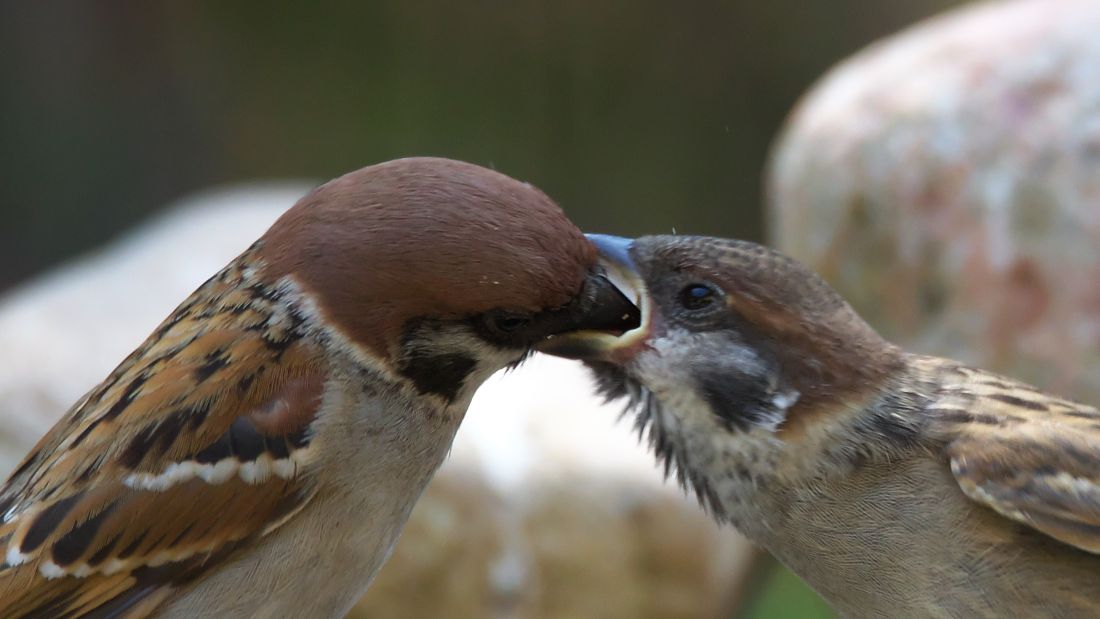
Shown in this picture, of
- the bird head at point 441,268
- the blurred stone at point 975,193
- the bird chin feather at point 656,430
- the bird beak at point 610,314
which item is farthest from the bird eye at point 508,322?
the blurred stone at point 975,193

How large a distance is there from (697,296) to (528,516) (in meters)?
1.99

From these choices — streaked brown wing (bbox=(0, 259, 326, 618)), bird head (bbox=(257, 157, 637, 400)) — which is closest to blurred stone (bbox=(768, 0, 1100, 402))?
bird head (bbox=(257, 157, 637, 400))

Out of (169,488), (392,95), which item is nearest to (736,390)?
(169,488)

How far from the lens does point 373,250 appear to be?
7.30ft

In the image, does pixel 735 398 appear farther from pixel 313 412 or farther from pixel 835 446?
pixel 313 412

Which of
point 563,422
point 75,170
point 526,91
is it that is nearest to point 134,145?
point 75,170

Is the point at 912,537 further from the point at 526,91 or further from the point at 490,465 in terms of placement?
the point at 526,91

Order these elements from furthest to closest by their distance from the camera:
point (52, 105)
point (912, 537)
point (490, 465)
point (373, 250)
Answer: point (52, 105)
point (490, 465)
point (912, 537)
point (373, 250)

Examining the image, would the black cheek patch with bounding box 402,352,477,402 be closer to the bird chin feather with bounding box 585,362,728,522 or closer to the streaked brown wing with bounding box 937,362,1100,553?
the bird chin feather with bounding box 585,362,728,522

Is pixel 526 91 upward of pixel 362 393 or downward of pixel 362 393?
downward

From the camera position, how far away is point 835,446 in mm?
2455

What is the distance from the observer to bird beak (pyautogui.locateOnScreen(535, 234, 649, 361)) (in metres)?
2.36

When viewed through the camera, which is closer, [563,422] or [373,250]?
Answer: [373,250]

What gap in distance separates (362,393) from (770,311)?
0.75 m
